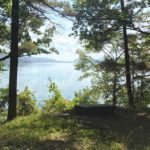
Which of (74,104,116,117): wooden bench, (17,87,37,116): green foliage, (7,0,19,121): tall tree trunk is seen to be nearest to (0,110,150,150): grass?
(74,104,116,117): wooden bench

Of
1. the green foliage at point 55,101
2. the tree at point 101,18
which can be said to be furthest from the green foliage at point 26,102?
the tree at point 101,18

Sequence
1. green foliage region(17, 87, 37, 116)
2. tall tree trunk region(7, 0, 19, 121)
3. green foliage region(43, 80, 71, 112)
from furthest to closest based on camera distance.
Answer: green foliage region(17, 87, 37, 116)
green foliage region(43, 80, 71, 112)
tall tree trunk region(7, 0, 19, 121)

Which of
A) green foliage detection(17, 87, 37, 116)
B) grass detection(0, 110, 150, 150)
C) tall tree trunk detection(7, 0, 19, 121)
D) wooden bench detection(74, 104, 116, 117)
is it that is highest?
tall tree trunk detection(7, 0, 19, 121)

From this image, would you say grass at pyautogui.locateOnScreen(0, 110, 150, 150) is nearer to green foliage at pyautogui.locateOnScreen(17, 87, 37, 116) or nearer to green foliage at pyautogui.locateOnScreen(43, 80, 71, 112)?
green foliage at pyautogui.locateOnScreen(43, 80, 71, 112)

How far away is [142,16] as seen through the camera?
853 inches

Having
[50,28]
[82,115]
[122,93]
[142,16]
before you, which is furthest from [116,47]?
[82,115]

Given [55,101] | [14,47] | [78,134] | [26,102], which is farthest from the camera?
[26,102]

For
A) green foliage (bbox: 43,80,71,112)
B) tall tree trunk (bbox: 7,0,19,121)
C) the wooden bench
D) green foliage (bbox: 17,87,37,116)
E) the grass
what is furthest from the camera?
green foliage (bbox: 17,87,37,116)

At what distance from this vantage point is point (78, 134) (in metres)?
10.8

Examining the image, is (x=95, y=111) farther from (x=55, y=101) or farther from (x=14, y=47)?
(x=55, y=101)

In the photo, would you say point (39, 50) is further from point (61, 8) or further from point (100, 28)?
point (61, 8)

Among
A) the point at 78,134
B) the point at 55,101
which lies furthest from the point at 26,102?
the point at 78,134

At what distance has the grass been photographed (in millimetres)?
9289

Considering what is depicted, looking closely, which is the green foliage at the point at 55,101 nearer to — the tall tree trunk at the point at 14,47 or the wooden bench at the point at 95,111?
the tall tree trunk at the point at 14,47
